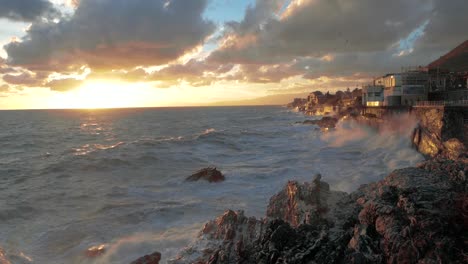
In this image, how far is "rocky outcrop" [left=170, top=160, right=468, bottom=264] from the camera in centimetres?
793

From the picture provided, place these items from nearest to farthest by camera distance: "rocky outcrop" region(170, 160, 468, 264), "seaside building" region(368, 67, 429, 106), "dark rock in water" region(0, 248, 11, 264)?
"rocky outcrop" region(170, 160, 468, 264)
"dark rock in water" region(0, 248, 11, 264)
"seaside building" region(368, 67, 429, 106)

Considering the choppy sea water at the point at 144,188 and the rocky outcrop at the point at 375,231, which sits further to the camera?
the choppy sea water at the point at 144,188

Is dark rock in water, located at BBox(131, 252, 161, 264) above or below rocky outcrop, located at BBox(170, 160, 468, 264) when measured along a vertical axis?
below

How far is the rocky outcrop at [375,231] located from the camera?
26.0 feet

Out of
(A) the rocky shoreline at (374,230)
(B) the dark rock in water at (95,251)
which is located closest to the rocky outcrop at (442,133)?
(A) the rocky shoreline at (374,230)

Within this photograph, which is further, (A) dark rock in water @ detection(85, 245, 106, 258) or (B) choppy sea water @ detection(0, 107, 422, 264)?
(B) choppy sea water @ detection(0, 107, 422, 264)

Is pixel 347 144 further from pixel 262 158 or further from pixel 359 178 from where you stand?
pixel 359 178

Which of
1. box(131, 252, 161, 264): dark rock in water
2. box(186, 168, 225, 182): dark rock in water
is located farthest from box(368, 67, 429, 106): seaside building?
box(131, 252, 161, 264): dark rock in water

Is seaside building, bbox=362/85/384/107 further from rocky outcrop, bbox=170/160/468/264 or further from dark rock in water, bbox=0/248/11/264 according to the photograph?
dark rock in water, bbox=0/248/11/264

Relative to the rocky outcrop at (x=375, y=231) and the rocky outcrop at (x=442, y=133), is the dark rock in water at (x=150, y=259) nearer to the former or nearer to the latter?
the rocky outcrop at (x=375, y=231)

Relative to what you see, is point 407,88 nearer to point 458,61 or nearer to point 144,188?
point 144,188

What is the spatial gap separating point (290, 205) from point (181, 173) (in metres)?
19.5

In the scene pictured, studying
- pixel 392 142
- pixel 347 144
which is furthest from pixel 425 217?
pixel 347 144

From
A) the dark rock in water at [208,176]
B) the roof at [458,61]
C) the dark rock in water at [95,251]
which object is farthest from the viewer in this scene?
the roof at [458,61]
